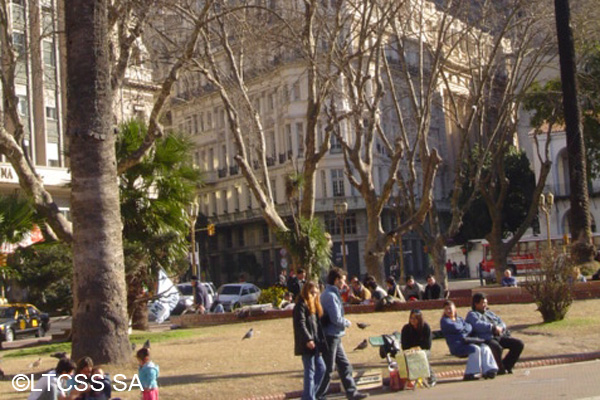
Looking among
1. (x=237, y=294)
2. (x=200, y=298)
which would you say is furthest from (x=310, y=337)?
(x=237, y=294)

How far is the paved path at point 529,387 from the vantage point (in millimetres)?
10336

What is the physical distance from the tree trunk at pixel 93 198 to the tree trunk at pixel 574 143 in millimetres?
11927

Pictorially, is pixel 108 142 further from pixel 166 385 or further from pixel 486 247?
pixel 486 247

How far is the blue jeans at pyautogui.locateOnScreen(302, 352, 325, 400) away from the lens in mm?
10168

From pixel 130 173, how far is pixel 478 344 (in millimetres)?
9612

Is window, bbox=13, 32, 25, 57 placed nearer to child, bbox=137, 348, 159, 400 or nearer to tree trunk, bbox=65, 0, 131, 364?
tree trunk, bbox=65, 0, 131, 364

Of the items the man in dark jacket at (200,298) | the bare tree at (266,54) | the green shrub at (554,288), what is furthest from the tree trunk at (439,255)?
the green shrub at (554,288)

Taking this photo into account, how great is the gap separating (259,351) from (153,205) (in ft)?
17.3

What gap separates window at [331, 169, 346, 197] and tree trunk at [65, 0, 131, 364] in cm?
4815

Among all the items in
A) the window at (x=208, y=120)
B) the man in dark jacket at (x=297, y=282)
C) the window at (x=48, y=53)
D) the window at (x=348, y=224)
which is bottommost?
the man in dark jacket at (x=297, y=282)

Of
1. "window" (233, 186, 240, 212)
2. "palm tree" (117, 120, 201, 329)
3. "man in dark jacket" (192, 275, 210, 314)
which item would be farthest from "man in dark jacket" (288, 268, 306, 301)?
"window" (233, 186, 240, 212)

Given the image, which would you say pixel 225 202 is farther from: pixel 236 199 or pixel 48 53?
pixel 48 53

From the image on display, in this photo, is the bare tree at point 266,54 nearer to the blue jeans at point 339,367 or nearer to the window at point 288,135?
the blue jeans at point 339,367

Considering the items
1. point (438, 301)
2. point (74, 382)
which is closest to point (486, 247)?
point (438, 301)
